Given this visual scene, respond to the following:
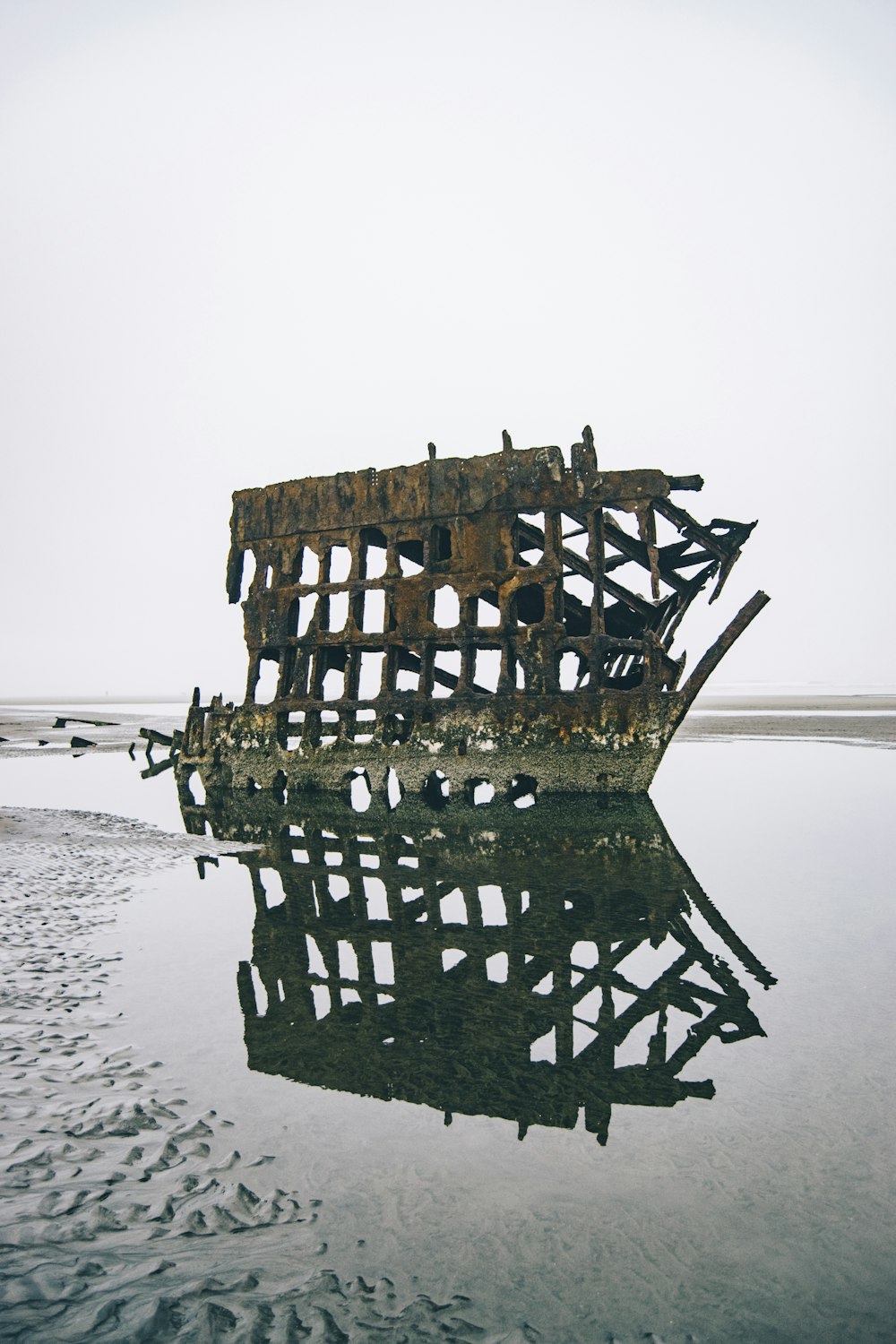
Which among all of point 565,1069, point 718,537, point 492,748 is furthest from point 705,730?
point 565,1069

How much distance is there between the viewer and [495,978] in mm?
4730

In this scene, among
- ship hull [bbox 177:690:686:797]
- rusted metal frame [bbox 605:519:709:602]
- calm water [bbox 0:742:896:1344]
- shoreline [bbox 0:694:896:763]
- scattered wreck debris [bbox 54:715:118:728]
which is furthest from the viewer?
scattered wreck debris [bbox 54:715:118:728]

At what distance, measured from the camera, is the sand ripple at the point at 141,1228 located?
2006mm

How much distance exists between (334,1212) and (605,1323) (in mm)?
856

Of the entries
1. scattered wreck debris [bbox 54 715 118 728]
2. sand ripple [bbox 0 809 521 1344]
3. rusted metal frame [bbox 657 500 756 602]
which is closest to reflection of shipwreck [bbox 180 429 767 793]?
rusted metal frame [bbox 657 500 756 602]

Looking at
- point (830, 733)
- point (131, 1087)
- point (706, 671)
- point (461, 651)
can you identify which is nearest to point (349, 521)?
point (461, 651)

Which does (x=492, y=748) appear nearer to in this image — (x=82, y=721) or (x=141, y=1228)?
(x=141, y=1228)

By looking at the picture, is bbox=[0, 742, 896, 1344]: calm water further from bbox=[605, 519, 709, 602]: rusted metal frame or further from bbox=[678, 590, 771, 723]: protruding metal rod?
bbox=[605, 519, 709, 602]: rusted metal frame

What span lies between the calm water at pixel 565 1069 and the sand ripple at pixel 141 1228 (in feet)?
0.35

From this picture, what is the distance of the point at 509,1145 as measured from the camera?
2.90 m

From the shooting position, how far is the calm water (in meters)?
2.23

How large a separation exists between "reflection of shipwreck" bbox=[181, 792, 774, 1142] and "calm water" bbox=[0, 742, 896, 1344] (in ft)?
0.07

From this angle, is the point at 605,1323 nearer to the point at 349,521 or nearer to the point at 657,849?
the point at 657,849

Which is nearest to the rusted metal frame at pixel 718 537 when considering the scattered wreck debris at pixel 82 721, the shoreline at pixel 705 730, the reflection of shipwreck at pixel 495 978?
the reflection of shipwreck at pixel 495 978
